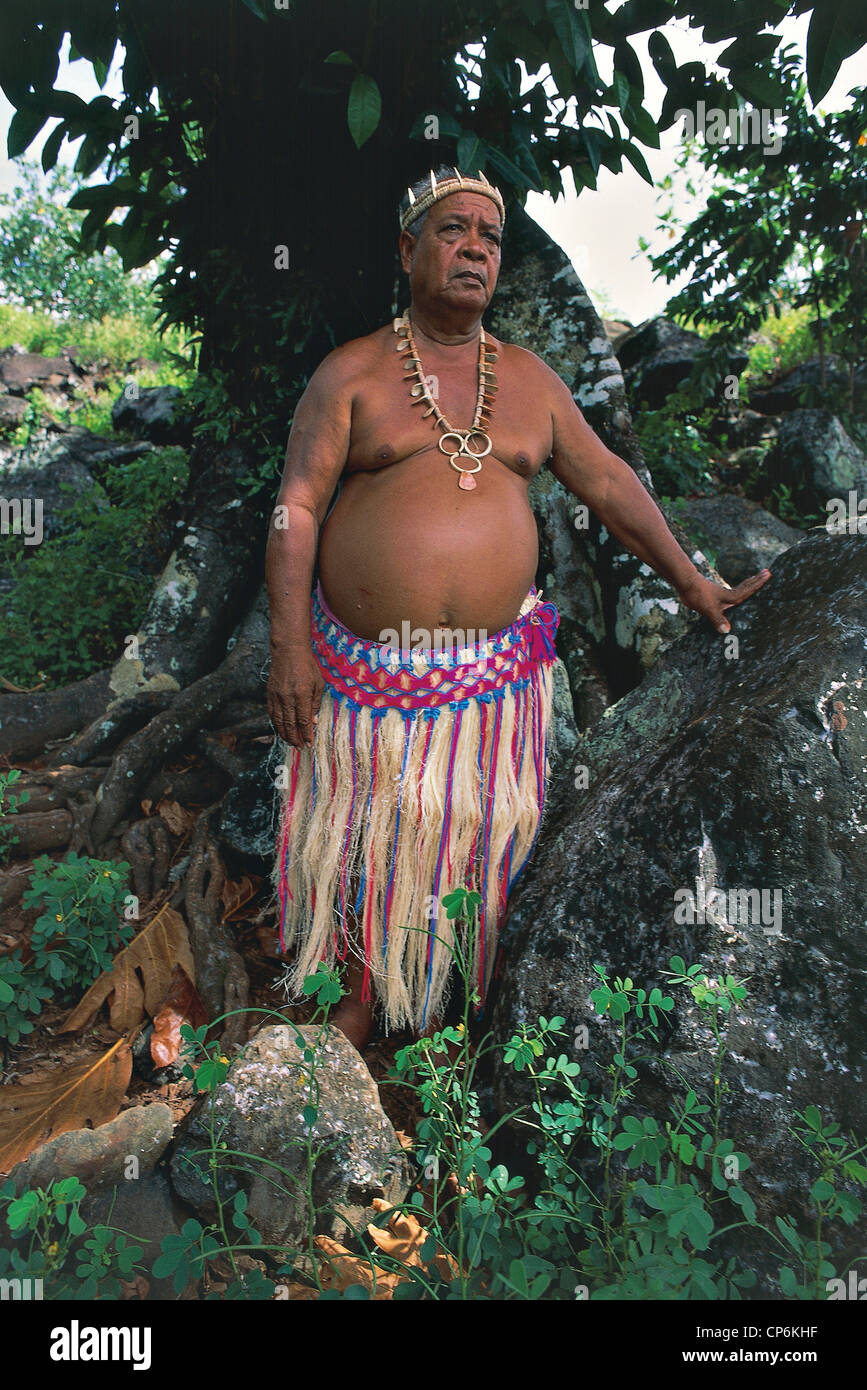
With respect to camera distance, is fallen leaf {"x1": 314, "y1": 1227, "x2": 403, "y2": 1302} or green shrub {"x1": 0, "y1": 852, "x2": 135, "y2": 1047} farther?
green shrub {"x1": 0, "y1": 852, "x2": 135, "y2": 1047}

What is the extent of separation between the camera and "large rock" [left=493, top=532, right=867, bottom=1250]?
1.96 m

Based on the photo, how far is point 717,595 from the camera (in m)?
2.68

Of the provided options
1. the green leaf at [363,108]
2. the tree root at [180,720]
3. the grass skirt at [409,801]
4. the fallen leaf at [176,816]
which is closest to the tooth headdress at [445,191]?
the green leaf at [363,108]

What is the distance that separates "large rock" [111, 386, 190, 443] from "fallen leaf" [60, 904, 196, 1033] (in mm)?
5498

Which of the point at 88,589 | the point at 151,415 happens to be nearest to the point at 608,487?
the point at 88,589

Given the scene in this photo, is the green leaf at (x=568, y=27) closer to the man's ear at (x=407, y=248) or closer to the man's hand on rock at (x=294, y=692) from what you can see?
the man's ear at (x=407, y=248)

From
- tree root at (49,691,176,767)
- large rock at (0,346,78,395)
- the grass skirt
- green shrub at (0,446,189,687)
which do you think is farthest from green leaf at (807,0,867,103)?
large rock at (0,346,78,395)

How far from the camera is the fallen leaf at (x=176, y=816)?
12.5ft

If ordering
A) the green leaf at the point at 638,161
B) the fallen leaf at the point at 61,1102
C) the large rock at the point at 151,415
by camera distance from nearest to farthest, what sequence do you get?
the fallen leaf at the point at 61,1102
the green leaf at the point at 638,161
the large rock at the point at 151,415

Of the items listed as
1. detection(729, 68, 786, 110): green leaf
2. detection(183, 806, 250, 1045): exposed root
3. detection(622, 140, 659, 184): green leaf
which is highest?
detection(622, 140, 659, 184): green leaf

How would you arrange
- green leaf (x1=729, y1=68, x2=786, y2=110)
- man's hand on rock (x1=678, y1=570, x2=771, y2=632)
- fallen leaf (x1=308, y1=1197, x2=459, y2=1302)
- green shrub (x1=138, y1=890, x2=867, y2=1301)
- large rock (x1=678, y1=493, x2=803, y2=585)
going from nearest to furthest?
green shrub (x1=138, y1=890, x2=867, y2=1301) → fallen leaf (x1=308, y1=1197, x2=459, y2=1302) → man's hand on rock (x1=678, y1=570, x2=771, y2=632) → green leaf (x1=729, y1=68, x2=786, y2=110) → large rock (x1=678, y1=493, x2=803, y2=585)

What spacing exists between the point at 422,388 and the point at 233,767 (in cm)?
187

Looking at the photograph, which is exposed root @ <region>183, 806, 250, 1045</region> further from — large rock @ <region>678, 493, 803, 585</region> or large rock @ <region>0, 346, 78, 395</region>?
large rock @ <region>0, 346, 78, 395</region>

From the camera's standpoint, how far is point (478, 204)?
2596 millimetres
